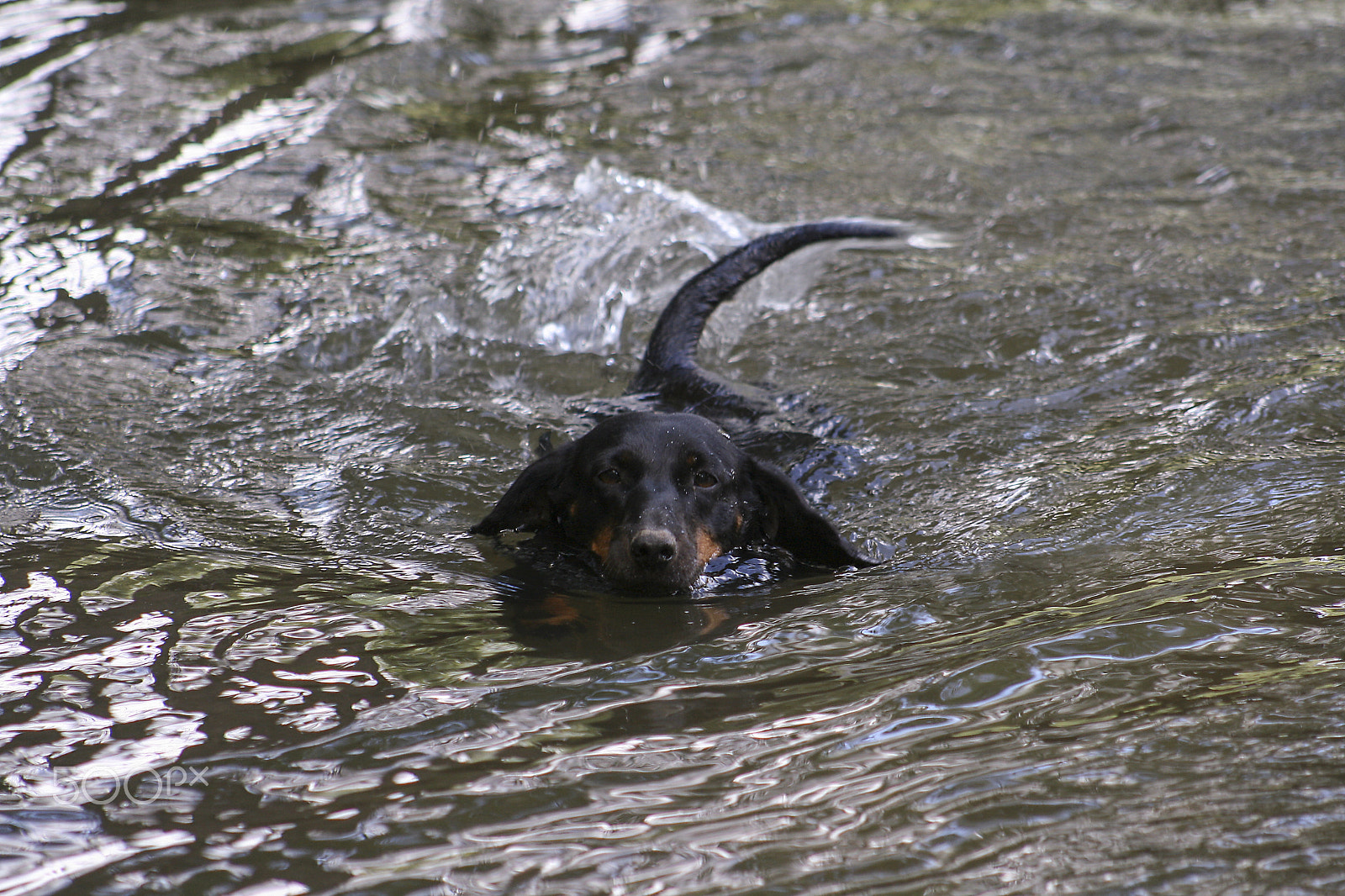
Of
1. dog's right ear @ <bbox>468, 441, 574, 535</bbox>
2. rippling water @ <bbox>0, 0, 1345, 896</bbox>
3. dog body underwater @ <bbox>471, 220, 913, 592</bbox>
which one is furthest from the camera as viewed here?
dog's right ear @ <bbox>468, 441, 574, 535</bbox>

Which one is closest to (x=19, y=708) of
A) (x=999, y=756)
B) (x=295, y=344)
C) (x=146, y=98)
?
(x=999, y=756)

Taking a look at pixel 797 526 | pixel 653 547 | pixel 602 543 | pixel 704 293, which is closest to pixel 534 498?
pixel 602 543

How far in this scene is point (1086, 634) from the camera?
2.74 m

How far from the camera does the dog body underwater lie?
3.58 metres

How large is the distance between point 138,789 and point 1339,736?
2.14 metres

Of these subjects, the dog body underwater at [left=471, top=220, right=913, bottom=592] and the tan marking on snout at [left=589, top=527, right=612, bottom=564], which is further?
the tan marking on snout at [left=589, top=527, right=612, bottom=564]

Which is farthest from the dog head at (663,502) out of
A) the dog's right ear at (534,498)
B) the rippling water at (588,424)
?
the rippling water at (588,424)

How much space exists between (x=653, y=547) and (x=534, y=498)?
75cm

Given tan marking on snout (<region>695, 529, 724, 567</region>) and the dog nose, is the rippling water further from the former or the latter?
tan marking on snout (<region>695, 529, 724, 567</region>)

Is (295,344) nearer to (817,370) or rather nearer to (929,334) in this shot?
(817,370)

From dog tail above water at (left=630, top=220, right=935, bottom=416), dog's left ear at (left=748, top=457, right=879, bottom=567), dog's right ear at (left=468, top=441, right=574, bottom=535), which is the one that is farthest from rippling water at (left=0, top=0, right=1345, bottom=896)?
dog tail above water at (left=630, top=220, right=935, bottom=416)

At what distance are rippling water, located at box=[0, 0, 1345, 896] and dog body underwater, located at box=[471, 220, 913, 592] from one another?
6.5 inches

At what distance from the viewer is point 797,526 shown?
12.7 ft

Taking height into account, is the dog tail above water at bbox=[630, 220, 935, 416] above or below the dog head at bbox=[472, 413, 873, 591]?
above
